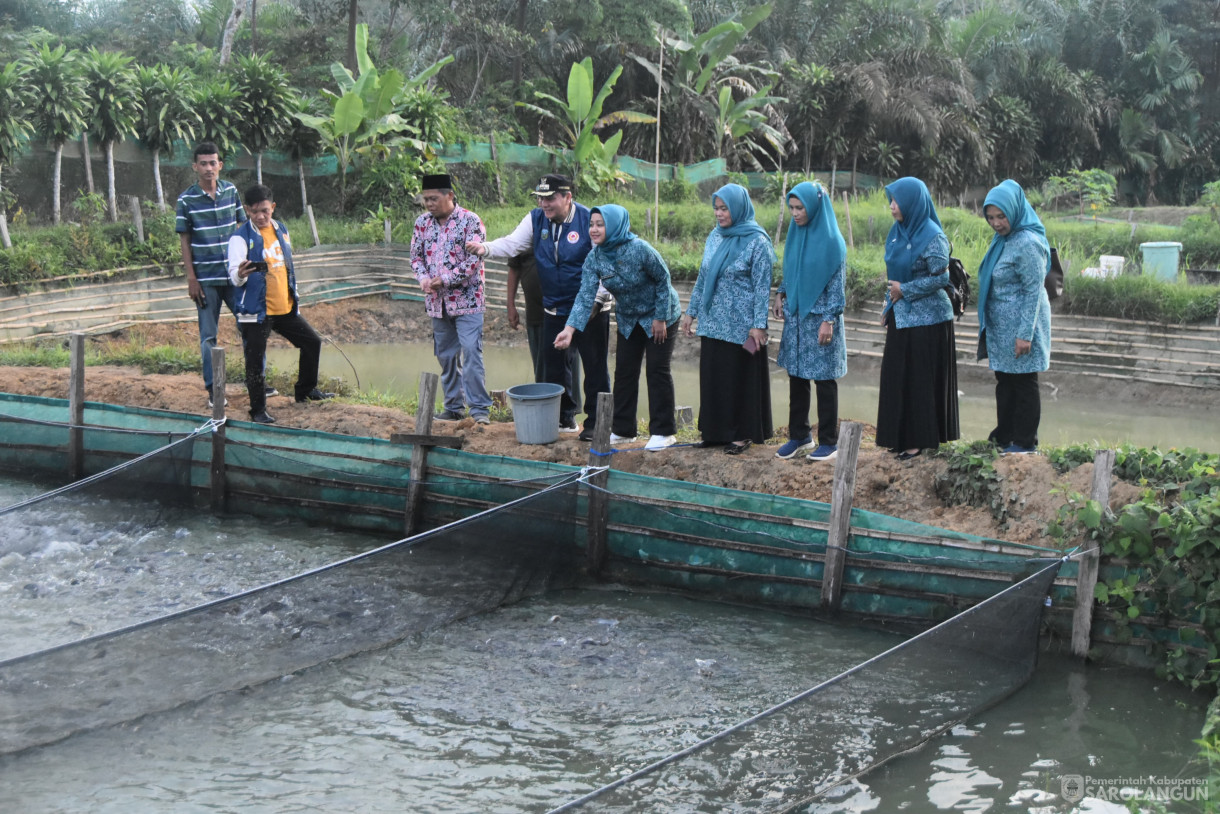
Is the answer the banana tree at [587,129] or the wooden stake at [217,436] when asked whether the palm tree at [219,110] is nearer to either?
the banana tree at [587,129]

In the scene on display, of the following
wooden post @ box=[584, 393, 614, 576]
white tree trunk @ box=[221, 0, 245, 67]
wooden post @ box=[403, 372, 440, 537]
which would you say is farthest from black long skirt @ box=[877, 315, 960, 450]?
white tree trunk @ box=[221, 0, 245, 67]

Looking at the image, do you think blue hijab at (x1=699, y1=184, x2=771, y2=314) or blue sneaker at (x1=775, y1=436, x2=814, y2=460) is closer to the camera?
blue hijab at (x1=699, y1=184, x2=771, y2=314)

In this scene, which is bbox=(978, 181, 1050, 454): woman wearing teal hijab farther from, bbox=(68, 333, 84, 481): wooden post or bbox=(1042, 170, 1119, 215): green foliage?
bbox=(1042, 170, 1119, 215): green foliage

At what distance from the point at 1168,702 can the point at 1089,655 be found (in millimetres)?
348

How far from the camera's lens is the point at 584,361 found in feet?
21.5

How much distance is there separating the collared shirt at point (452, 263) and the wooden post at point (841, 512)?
263 centimetres

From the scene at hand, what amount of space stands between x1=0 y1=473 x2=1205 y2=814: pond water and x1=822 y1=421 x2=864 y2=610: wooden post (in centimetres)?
22

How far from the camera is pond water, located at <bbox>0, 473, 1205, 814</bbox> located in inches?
154

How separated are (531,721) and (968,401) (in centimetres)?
700

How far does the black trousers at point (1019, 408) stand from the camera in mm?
5539

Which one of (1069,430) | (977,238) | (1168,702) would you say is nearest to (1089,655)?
(1168,702)

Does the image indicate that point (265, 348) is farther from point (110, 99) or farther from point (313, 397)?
point (110, 99)

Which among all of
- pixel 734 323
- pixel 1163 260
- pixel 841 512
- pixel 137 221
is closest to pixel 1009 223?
pixel 734 323

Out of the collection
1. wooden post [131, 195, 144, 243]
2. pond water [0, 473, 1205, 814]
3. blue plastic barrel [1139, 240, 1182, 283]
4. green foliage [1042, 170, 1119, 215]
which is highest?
green foliage [1042, 170, 1119, 215]
